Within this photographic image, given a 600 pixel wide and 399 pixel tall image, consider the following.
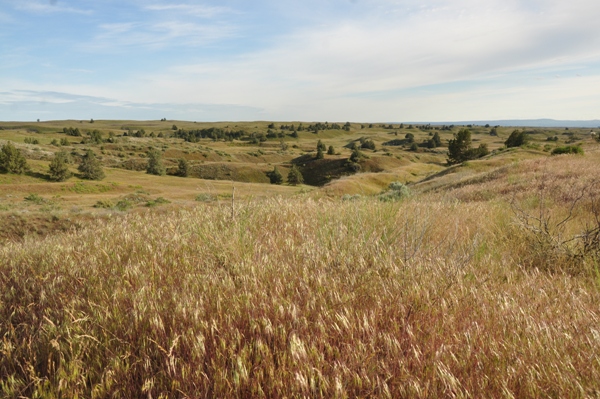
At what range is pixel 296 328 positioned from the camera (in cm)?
206

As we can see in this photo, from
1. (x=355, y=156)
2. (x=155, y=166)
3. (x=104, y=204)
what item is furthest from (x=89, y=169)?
(x=355, y=156)

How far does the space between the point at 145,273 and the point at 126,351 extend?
1244 millimetres

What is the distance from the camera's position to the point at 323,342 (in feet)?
6.23

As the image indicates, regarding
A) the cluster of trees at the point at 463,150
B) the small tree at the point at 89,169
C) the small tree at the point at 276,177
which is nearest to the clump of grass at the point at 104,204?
the small tree at the point at 89,169

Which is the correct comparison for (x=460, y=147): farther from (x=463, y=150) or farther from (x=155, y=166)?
(x=155, y=166)

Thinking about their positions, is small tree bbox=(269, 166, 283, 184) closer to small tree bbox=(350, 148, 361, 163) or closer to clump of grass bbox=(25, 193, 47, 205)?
small tree bbox=(350, 148, 361, 163)

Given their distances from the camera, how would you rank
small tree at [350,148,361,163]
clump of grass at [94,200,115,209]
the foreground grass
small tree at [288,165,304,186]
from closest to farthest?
the foreground grass < clump of grass at [94,200,115,209] < small tree at [288,165,304,186] < small tree at [350,148,361,163]

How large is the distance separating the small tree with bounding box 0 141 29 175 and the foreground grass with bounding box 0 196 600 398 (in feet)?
196

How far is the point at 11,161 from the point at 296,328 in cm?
6297

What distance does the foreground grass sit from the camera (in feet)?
5.50

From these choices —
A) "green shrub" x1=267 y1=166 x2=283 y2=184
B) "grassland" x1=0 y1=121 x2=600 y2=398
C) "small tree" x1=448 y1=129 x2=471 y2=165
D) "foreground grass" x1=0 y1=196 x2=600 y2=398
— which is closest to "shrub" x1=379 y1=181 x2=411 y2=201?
"grassland" x1=0 y1=121 x2=600 y2=398

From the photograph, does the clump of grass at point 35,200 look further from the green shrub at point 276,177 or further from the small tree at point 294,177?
the small tree at point 294,177

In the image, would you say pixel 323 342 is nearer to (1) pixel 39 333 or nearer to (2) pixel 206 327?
(2) pixel 206 327

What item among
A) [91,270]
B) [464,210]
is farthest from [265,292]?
[464,210]
